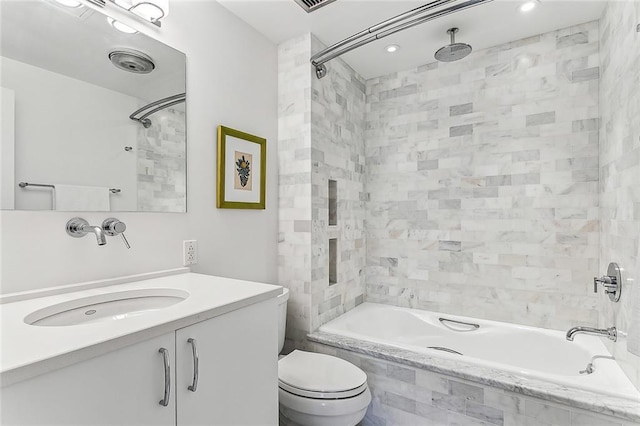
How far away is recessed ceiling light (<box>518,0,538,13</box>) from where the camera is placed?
1.90 metres

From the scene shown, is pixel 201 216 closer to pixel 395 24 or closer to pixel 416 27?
pixel 395 24

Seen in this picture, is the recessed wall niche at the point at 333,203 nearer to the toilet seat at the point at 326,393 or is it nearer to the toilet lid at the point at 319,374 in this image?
the toilet lid at the point at 319,374

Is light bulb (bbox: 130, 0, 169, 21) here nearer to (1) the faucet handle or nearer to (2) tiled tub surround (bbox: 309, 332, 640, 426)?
(1) the faucet handle

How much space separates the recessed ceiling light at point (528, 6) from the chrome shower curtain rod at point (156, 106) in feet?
6.56

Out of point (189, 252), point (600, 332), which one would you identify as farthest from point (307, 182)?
point (600, 332)

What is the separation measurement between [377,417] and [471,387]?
60cm

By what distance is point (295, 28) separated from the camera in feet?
7.17

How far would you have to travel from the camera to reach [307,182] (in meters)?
2.23

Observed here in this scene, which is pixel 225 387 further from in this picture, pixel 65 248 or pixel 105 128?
pixel 105 128

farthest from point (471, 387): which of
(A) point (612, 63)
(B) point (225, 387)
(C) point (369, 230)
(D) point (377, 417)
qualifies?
(A) point (612, 63)

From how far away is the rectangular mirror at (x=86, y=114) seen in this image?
1139mm

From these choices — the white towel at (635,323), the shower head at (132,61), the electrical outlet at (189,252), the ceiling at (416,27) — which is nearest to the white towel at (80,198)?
the electrical outlet at (189,252)

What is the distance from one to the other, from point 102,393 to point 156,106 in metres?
1.24

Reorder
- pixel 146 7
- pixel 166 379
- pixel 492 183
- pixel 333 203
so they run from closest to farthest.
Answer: pixel 166 379
pixel 146 7
pixel 492 183
pixel 333 203
